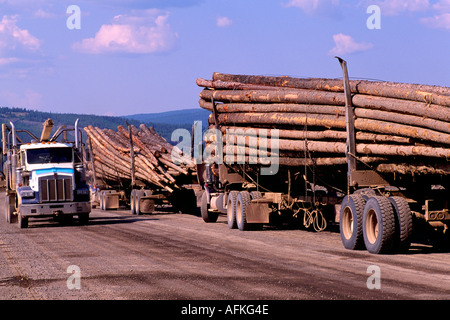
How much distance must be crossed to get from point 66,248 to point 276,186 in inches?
328

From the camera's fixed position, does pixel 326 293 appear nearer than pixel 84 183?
Yes

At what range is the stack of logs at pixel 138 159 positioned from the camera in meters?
33.4

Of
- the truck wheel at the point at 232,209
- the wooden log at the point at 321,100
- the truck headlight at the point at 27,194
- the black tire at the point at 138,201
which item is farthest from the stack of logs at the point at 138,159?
the wooden log at the point at 321,100

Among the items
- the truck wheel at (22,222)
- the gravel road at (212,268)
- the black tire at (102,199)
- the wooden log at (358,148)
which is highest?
the wooden log at (358,148)

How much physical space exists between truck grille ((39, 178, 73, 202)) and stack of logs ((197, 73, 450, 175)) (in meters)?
5.70

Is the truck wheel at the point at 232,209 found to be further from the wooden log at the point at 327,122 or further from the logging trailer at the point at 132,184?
the logging trailer at the point at 132,184

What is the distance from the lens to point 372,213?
53.3 ft

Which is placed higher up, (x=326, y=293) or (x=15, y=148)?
(x=15, y=148)

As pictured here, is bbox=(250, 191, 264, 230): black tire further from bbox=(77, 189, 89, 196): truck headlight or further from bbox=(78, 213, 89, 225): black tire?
bbox=(78, 213, 89, 225): black tire

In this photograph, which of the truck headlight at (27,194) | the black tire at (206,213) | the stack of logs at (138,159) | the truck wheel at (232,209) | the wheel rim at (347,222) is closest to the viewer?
the wheel rim at (347,222)

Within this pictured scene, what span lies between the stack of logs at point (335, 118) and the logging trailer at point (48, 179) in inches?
214
